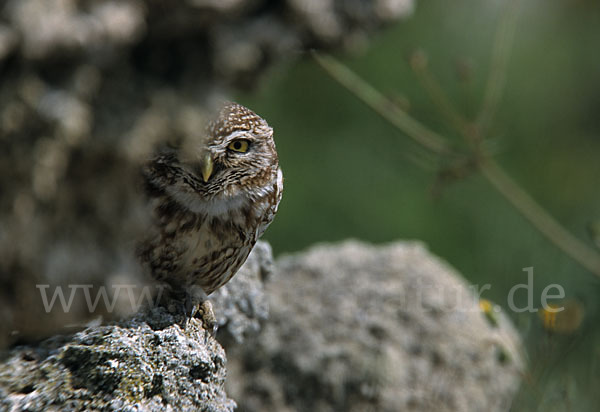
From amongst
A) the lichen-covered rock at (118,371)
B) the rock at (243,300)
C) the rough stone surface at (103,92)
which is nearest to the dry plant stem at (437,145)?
the rock at (243,300)

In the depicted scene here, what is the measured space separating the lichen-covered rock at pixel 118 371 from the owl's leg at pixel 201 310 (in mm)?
94

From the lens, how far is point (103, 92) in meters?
1.26

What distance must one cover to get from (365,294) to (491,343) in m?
0.62

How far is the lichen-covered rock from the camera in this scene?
1.78m

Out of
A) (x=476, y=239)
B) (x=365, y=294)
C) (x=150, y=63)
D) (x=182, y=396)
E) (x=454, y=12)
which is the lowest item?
(x=182, y=396)

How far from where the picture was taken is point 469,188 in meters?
7.14

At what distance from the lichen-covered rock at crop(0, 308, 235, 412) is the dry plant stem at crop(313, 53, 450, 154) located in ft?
4.95

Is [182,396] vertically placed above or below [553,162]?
below

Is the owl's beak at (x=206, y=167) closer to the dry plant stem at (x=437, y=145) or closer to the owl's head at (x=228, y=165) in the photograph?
the owl's head at (x=228, y=165)

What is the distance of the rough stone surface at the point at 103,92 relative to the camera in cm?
118

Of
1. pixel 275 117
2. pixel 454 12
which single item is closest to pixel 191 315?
pixel 275 117

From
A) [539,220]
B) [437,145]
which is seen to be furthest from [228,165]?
[539,220]

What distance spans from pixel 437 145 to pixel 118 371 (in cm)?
199

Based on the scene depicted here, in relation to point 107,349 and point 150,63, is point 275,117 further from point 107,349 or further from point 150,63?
point 150,63
